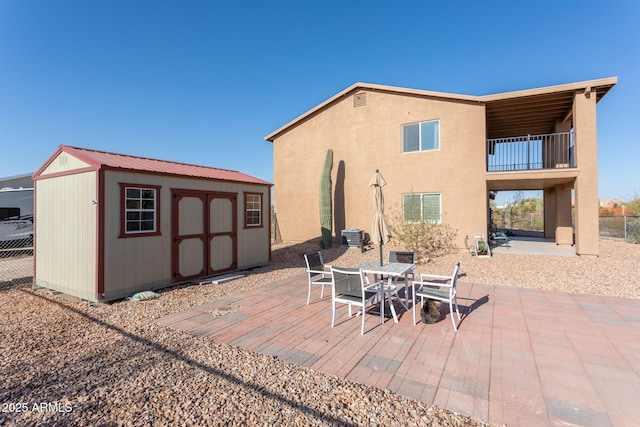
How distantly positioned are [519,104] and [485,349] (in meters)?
11.0

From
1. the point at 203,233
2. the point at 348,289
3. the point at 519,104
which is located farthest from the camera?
the point at 519,104

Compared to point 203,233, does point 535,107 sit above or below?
above

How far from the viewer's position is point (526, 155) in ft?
37.9

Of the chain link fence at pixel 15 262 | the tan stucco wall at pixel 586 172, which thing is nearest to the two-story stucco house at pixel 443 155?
the tan stucco wall at pixel 586 172

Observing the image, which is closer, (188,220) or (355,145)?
(188,220)

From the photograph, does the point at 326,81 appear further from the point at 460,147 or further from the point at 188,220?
the point at 188,220

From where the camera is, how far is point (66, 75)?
10805 mm

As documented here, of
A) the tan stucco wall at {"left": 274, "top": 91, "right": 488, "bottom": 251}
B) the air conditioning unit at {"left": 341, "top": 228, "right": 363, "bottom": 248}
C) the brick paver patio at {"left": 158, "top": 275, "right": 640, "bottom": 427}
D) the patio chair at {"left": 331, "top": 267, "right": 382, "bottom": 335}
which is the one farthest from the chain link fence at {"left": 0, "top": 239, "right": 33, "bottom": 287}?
the air conditioning unit at {"left": 341, "top": 228, "right": 363, "bottom": 248}

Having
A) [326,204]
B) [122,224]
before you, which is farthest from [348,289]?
[326,204]

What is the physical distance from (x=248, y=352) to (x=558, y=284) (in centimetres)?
757

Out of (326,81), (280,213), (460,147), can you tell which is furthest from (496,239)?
(326,81)

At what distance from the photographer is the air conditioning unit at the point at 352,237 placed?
40.8 ft

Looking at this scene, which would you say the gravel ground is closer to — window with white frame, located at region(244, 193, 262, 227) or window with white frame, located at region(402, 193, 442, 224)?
window with white frame, located at region(244, 193, 262, 227)

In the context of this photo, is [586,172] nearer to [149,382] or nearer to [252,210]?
[252,210]
